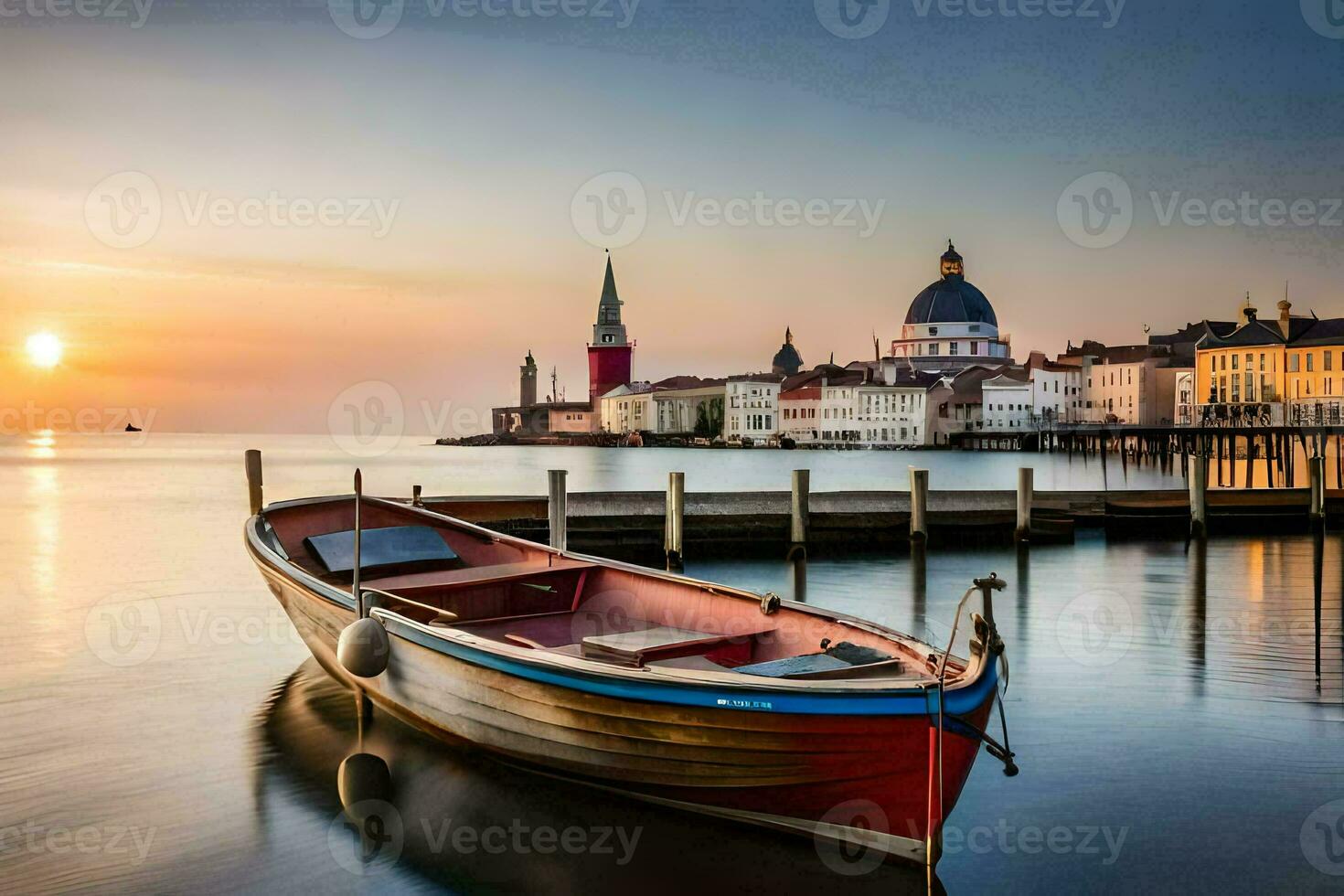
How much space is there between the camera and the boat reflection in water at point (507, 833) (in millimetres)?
6953

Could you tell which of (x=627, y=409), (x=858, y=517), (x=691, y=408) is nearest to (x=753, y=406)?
(x=691, y=408)

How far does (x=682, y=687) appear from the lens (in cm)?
670

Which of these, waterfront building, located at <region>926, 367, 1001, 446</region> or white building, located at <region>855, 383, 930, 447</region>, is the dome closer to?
waterfront building, located at <region>926, 367, 1001, 446</region>

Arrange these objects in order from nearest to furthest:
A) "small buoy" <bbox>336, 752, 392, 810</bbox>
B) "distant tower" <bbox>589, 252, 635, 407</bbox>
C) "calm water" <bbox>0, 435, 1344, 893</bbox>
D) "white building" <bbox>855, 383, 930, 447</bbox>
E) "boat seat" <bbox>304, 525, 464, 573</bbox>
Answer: "calm water" <bbox>0, 435, 1344, 893</bbox>
"small buoy" <bbox>336, 752, 392, 810</bbox>
"boat seat" <bbox>304, 525, 464, 573</bbox>
"white building" <bbox>855, 383, 930, 447</bbox>
"distant tower" <bbox>589, 252, 635, 407</bbox>

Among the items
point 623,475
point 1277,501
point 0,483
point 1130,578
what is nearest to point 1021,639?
point 1130,578

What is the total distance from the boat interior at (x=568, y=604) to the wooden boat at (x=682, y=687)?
21 mm

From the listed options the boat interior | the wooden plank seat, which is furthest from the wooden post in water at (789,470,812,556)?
the wooden plank seat

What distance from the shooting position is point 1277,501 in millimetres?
26469

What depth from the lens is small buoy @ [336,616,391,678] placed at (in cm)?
844

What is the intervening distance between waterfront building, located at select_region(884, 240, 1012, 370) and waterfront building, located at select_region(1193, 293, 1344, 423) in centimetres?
4865

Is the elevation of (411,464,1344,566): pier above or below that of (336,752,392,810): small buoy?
above

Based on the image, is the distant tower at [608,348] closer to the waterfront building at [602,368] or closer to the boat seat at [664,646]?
the waterfront building at [602,368]

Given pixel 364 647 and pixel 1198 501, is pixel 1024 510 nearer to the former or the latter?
pixel 1198 501

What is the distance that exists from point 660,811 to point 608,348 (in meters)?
161
